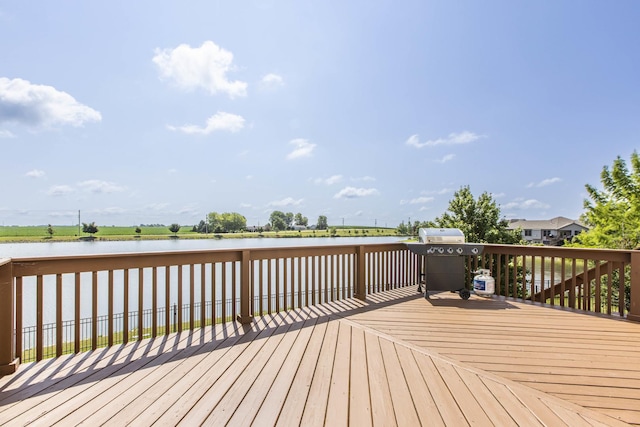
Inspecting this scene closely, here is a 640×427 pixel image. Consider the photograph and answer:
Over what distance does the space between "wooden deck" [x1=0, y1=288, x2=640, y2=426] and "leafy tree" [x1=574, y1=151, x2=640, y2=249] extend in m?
8.86

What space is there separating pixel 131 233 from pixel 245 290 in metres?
23.9

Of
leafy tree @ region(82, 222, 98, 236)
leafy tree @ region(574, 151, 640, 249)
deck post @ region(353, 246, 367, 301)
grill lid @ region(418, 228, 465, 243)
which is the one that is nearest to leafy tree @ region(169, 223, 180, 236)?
leafy tree @ region(82, 222, 98, 236)

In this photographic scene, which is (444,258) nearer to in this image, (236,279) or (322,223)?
(236,279)

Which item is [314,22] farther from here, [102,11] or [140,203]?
[140,203]

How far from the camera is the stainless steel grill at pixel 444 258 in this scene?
4.35 meters

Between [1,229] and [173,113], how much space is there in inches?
279

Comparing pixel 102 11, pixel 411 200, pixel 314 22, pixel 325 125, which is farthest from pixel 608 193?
pixel 102 11

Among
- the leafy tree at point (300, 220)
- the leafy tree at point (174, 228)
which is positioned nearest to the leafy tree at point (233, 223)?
the leafy tree at point (174, 228)

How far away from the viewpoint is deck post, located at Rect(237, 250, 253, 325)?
3307 mm

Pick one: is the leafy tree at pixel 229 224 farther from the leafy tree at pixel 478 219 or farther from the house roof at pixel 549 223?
the house roof at pixel 549 223

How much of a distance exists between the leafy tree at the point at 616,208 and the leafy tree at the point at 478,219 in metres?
3.43

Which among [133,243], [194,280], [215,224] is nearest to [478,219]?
[194,280]

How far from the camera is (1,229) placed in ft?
32.1

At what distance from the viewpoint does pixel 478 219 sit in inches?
348
